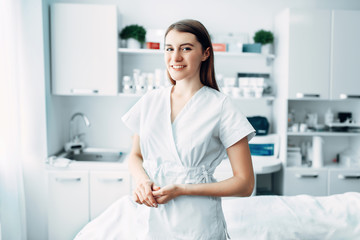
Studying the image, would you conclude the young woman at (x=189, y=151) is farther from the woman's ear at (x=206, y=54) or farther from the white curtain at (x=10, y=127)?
the white curtain at (x=10, y=127)

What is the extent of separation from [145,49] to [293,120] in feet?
5.39

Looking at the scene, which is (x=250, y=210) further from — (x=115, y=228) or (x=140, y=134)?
(x=140, y=134)

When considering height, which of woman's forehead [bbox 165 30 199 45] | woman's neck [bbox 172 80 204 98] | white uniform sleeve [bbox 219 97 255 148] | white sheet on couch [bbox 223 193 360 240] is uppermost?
woman's forehead [bbox 165 30 199 45]

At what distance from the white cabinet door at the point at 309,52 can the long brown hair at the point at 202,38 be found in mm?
1962

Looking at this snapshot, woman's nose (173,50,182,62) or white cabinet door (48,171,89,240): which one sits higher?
woman's nose (173,50,182,62)

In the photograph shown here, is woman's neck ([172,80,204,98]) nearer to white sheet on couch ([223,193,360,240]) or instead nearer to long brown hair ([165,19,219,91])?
long brown hair ([165,19,219,91])

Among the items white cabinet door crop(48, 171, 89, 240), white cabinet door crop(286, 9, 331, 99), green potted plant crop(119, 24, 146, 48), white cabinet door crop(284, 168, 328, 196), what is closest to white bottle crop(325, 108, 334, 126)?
white cabinet door crop(286, 9, 331, 99)

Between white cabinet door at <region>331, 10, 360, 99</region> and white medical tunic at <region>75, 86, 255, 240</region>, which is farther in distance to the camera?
white cabinet door at <region>331, 10, 360, 99</region>

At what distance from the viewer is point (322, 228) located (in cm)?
153

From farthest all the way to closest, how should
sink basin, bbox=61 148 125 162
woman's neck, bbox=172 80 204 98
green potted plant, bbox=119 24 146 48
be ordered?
sink basin, bbox=61 148 125 162, green potted plant, bbox=119 24 146 48, woman's neck, bbox=172 80 204 98

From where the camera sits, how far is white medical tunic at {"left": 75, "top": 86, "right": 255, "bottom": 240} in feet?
2.88

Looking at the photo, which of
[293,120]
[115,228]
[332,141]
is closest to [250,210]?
[115,228]

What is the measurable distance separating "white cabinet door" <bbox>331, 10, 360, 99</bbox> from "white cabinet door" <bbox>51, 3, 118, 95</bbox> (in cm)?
195

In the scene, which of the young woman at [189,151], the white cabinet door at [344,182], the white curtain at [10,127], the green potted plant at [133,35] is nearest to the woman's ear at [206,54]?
the young woman at [189,151]
